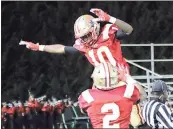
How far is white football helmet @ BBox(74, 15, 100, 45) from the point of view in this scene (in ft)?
21.9

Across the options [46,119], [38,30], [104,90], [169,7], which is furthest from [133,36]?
[104,90]

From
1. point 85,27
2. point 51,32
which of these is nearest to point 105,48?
point 85,27

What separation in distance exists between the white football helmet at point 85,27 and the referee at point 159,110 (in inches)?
28.5

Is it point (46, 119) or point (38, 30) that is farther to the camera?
point (38, 30)

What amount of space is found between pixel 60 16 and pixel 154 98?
10.6 metres

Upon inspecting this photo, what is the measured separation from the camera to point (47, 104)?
1524 cm

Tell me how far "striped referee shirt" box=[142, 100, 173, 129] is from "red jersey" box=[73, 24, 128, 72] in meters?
0.51

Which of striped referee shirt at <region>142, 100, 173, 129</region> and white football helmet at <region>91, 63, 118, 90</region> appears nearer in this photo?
white football helmet at <region>91, 63, 118, 90</region>

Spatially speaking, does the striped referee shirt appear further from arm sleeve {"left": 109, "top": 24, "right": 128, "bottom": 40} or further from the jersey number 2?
the jersey number 2

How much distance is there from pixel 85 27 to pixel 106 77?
3.92ft

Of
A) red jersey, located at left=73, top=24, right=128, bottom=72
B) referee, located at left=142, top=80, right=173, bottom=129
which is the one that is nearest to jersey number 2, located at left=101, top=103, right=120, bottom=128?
referee, located at left=142, top=80, right=173, bottom=129

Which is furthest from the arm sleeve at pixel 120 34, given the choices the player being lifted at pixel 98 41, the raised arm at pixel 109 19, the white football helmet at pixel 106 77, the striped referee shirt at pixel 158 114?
the white football helmet at pixel 106 77

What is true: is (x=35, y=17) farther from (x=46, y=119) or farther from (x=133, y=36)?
(x=46, y=119)

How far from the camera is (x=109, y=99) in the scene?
18.2 feet
